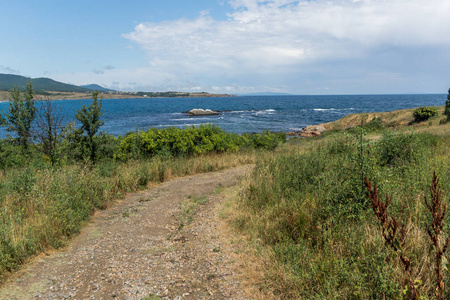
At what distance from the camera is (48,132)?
33.3ft

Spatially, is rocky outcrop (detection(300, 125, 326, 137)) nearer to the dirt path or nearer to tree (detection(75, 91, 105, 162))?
tree (detection(75, 91, 105, 162))

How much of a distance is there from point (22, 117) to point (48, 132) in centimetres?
295

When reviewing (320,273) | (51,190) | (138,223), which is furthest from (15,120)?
(320,273)

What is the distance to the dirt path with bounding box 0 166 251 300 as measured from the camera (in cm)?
432

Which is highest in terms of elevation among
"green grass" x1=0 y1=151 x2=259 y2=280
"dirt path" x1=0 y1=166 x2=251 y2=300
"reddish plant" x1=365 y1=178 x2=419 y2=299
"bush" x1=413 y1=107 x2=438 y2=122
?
"bush" x1=413 y1=107 x2=438 y2=122

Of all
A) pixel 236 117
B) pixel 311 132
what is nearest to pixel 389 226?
pixel 311 132

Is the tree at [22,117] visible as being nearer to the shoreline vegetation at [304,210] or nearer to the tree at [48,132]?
the shoreline vegetation at [304,210]

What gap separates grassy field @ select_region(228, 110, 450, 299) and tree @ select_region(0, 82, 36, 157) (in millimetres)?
10314

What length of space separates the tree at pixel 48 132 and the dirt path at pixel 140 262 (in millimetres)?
4324

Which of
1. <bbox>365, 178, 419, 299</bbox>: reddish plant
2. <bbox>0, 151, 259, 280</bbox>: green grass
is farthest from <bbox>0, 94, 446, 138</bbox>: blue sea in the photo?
<bbox>365, 178, 419, 299</bbox>: reddish plant

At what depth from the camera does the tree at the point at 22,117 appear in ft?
38.7

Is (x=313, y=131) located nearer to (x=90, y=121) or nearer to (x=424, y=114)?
(x=424, y=114)

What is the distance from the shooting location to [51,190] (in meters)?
7.16

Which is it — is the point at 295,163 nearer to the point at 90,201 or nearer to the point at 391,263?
the point at 391,263
